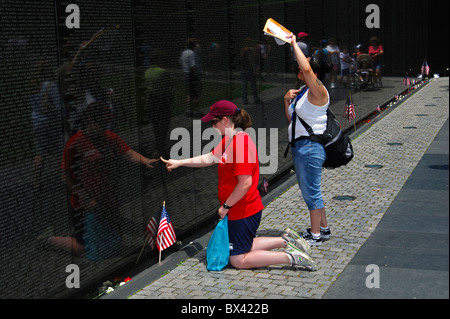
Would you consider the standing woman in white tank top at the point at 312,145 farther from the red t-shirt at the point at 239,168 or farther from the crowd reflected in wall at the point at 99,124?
the crowd reflected in wall at the point at 99,124

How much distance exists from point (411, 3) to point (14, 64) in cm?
2450

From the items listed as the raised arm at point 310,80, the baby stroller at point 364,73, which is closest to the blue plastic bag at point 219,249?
the raised arm at point 310,80

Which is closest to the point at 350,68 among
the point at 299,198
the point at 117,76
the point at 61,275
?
the point at 299,198

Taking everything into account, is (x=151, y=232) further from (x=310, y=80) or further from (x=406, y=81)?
(x=406, y=81)

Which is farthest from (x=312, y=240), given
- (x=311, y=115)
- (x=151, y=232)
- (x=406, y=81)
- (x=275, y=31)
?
(x=406, y=81)

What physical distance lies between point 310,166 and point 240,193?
1192 millimetres

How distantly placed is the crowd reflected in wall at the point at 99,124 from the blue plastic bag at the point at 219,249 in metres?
0.80

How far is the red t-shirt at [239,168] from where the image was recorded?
20.7 ft

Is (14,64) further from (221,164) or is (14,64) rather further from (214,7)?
(214,7)

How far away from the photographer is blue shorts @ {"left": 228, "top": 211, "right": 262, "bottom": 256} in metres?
6.51

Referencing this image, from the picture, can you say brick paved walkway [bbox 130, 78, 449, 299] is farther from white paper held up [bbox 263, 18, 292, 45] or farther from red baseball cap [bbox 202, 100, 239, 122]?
white paper held up [bbox 263, 18, 292, 45]

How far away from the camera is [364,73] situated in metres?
19.1

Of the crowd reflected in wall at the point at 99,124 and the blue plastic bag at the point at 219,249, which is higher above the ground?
the crowd reflected in wall at the point at 99,124

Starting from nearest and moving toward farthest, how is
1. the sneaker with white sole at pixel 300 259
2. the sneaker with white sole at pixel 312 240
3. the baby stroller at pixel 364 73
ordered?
the sneaker with white sole at pixel 300 259, the sneaker with white sole at pixel 312 240, the baby stroller at pixel 364 73
